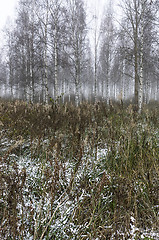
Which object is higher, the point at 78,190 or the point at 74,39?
the point at 74,39

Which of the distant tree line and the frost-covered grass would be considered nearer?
the frost-covered grass

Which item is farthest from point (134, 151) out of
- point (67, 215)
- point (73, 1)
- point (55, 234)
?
point (73, 1)

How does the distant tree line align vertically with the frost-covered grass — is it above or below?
above

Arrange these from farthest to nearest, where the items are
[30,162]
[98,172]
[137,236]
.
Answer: [30,162]
[98,172]
[137,236]

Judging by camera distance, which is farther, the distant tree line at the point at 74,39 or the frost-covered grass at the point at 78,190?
the distant tree line at the point at 74,39

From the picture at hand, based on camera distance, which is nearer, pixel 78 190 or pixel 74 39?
pixel 78 190

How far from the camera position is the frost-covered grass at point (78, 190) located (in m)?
1.15

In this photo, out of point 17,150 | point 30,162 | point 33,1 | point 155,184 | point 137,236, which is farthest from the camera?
point 33,1

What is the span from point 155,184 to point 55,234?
1194 mm

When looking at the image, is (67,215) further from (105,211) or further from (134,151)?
(134,151)

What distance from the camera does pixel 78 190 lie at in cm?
162

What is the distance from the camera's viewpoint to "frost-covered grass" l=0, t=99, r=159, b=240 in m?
1.15

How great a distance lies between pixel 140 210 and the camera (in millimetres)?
1441

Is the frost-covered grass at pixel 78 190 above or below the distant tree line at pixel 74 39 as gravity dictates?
below
